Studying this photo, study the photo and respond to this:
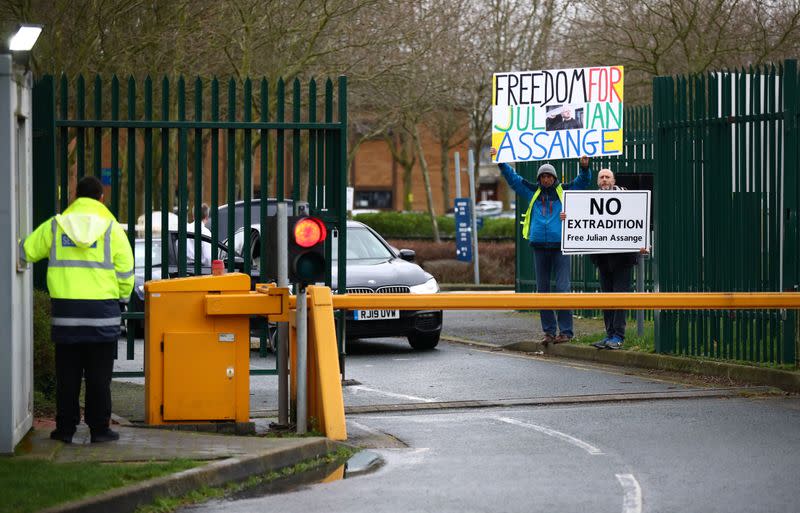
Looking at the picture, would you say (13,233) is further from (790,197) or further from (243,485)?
(790,197)

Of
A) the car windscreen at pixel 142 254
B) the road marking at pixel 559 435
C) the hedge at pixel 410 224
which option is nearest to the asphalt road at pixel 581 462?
the road marking at pixel 559 435

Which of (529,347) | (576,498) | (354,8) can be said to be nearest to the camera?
(576,498)

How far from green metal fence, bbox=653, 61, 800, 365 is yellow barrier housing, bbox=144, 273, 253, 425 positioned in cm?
530

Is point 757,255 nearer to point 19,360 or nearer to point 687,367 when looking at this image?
point 687,367

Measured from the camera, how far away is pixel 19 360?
28.2 feet

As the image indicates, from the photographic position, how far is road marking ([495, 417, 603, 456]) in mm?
9141

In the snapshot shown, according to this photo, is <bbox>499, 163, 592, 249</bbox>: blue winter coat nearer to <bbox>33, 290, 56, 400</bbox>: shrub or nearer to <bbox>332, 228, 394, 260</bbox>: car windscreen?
<bbox>332, 228, 394, 260</bbox>: car windscreen

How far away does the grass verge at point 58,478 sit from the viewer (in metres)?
6.97

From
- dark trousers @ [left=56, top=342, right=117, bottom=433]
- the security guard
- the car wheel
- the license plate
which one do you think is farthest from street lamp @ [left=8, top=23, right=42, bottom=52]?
the car wheel

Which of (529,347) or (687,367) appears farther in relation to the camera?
(529,347)

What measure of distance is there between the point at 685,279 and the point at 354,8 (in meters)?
16.4

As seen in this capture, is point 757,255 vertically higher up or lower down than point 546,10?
lower down

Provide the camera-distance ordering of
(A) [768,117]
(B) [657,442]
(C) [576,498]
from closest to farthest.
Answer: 1. (C) [576,498]
2. (B) [657,442]
3. (A) [768,117]

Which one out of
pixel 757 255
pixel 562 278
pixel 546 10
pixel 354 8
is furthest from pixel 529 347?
pixel 546 10
